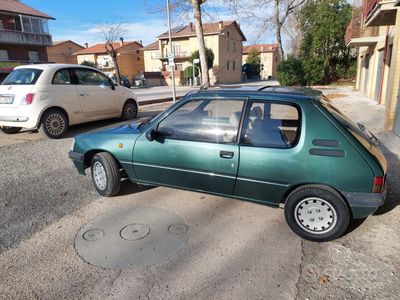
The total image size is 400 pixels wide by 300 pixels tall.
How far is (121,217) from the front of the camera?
11.5 feet

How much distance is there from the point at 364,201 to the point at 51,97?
680 centimetres

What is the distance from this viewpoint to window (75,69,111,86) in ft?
25.8

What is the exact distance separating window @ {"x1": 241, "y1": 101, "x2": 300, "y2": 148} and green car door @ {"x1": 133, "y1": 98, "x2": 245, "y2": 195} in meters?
0.13

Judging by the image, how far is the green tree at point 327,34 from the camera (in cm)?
2597

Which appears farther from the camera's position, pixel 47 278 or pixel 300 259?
pixel 300 259

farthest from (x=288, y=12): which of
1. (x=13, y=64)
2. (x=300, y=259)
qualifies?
(x=300, y=259)

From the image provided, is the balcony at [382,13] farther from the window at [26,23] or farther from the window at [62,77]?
the window at [26,23]

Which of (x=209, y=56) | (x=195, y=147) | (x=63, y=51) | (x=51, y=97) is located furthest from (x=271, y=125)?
(x=63, y=51)

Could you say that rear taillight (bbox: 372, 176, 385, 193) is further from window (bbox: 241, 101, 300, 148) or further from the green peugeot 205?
window (bbox: 241, 101, 300, 148)

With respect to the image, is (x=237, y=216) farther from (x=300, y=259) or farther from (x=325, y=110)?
(x=325, y=110)

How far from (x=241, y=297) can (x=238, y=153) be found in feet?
4.49

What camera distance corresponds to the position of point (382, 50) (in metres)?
13.6

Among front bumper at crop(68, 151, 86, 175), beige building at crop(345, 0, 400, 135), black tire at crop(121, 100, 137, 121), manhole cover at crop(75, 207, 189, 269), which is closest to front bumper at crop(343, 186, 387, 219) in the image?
manhole cover at crop(75, 207, 189, 269)

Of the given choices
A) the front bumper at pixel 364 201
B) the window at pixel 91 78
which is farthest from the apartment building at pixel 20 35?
the front bumper at pixel 364 201
